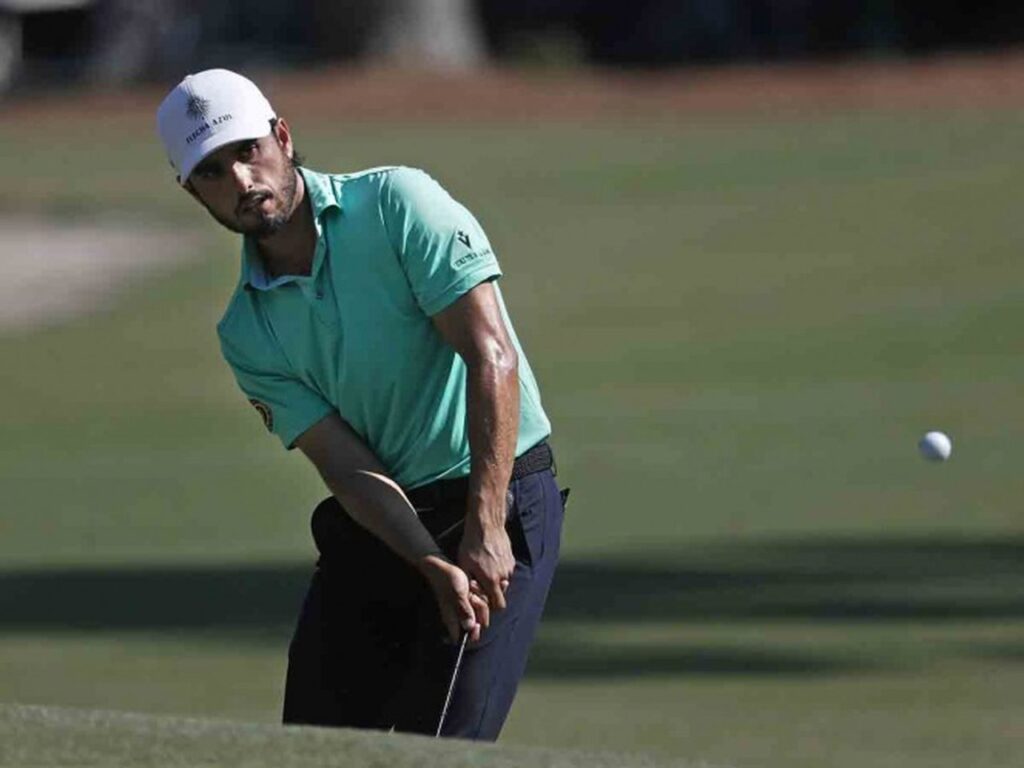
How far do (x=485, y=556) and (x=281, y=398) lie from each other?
28.4 inches

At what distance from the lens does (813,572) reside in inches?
523

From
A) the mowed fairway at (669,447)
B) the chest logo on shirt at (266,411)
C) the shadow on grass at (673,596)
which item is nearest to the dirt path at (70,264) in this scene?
the mowed fairway at (669,447)

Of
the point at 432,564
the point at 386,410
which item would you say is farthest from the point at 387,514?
the point at 386,410

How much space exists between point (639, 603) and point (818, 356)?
10.6 meters

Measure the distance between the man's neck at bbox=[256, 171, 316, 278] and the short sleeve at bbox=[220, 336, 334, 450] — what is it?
0.89 ft

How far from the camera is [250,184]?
643cm

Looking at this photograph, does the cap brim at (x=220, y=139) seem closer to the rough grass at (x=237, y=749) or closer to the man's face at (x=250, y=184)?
the man's face at (x=250, y=184)

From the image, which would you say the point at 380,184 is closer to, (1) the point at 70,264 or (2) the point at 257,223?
(2) the point at 257,223

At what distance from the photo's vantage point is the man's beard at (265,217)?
254 inches

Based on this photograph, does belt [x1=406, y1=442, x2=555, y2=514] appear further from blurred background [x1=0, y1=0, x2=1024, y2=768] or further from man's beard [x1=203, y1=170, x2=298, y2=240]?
blurred background [x1=0, y1=0, x2=1024, y2=768]

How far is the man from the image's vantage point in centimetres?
641

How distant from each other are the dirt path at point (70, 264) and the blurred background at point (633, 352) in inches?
2.6

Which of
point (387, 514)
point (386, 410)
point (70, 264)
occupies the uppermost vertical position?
point (386, 410)

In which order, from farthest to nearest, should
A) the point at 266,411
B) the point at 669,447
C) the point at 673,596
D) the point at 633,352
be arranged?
1. the point at 633,352
2. the point at 669,447
3. the point at 673,596
4. the point at 266,411
